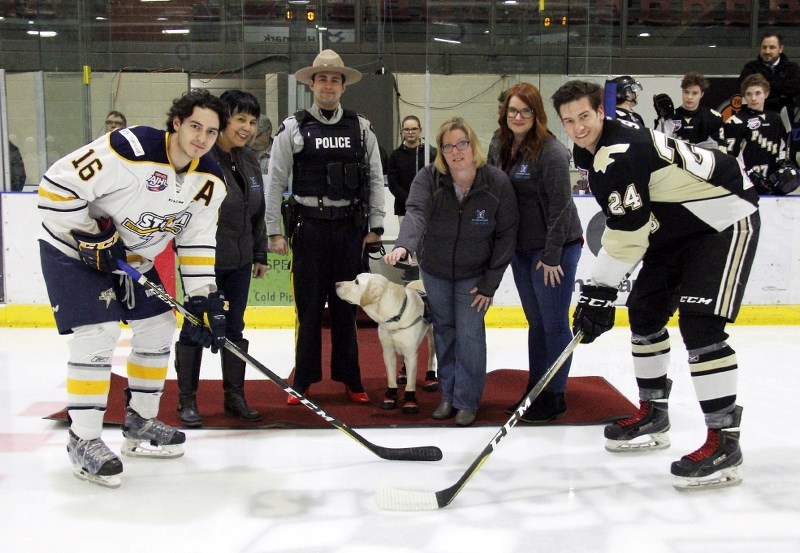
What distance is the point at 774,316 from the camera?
5.76 meters

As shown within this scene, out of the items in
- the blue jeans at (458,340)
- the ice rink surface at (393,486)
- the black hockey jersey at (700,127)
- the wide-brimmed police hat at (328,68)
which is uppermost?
the wide-brimmed police hat at (328,68)

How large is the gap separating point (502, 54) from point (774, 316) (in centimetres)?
247

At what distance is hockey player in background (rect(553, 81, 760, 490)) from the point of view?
106 inches

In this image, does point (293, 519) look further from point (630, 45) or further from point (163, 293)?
point (630, 45)

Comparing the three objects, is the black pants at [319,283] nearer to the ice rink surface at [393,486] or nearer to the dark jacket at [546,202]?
the ice rink surface at [393,486]

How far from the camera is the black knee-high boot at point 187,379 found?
3527 millimetres

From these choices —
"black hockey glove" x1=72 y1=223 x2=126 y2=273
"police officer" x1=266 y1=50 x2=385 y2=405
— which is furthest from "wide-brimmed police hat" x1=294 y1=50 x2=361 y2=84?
"black hockey glove" x1=72 y1=223 x2=126 y2=273

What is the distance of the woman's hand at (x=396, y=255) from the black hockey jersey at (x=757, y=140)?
11.8ft

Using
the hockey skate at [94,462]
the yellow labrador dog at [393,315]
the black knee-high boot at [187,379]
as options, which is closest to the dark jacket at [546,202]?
the yellow labrador dog at [393,315]

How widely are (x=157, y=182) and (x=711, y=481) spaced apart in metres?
2.01

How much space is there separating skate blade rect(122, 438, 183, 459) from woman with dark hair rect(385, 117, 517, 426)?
1094 millimetres

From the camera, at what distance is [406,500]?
2652 mm

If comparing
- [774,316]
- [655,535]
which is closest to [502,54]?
[774,316]

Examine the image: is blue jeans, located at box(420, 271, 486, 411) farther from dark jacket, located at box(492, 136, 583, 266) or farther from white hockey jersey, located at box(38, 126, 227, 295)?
white hockey jersey, located at box(38, 126, 227, 295)
